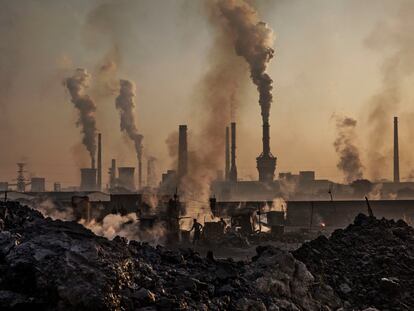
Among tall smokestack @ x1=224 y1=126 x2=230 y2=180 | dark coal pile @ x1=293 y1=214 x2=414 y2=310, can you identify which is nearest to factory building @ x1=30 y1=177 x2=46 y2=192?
tall smokestack @ x1=224 y1=126 x2=230 y2=180

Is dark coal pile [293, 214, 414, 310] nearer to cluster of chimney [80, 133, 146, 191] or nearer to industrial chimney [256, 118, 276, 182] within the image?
industrial chimney [256, 118, 276, 182]

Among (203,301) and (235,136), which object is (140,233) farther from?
(235,136)

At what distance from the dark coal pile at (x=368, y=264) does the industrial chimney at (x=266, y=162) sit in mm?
39005

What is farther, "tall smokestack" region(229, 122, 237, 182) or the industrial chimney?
"tall smokestack" region(229, 122, 237, 182)

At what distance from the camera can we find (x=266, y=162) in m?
59.2

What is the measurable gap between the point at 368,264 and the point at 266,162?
47.7 m

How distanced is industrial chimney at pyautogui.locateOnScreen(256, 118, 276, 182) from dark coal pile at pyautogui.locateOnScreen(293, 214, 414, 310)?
3900 cm

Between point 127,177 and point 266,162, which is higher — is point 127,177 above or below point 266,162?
below

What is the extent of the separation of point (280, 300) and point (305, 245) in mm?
3416

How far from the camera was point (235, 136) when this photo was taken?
66.3 metres

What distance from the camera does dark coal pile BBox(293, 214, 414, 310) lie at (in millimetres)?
10562

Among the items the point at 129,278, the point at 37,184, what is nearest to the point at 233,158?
the point at 37,184

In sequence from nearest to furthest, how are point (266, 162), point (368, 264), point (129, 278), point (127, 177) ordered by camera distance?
1. point (129, 278)
2. point (368, 264)
3. point (266, 162)
4. point (127, 177)

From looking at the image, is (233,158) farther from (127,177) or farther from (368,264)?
(368,264)
